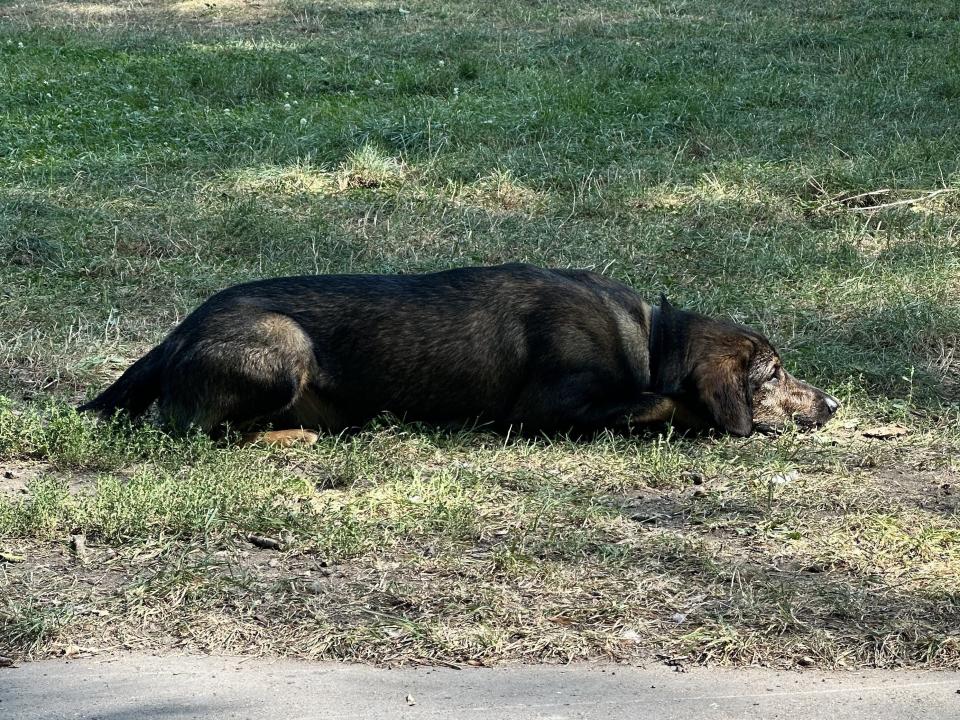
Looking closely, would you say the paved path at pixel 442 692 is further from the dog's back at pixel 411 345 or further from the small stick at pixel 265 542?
the dog's back at pixel 411 345

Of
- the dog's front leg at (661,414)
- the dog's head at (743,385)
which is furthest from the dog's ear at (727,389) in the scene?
the dog's front leg at (661,414)

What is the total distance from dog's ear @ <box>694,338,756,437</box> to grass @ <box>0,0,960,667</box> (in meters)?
0.11

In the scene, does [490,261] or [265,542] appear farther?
[490,261]

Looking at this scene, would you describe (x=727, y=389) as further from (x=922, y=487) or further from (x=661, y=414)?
(x=922, y=487)

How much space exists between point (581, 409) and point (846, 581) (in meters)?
1.82

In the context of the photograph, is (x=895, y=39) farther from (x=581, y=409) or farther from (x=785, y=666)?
(x=785, y=666)

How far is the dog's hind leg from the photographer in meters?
6.12

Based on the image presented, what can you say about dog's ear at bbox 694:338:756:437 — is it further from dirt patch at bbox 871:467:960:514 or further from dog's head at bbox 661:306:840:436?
dirt patch at bbox 871:467:960:514

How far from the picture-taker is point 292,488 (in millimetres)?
5676

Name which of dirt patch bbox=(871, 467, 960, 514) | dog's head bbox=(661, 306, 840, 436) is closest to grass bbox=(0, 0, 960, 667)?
dirt patch bbox=(871, 467, 960, 514)

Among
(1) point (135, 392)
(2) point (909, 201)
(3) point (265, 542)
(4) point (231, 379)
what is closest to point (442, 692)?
(3) point (265, 542)

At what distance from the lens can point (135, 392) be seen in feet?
20.7

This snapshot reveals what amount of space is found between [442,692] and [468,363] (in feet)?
8.57

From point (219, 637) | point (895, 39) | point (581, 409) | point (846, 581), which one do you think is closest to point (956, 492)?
point (846, 581)
